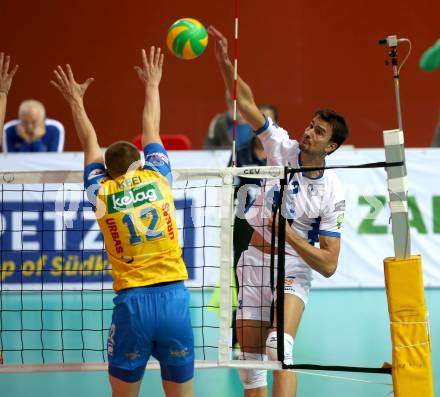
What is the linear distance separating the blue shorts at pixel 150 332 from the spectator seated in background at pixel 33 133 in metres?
6.05

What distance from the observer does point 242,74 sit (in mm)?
13484

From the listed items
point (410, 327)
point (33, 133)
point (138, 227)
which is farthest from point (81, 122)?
point (33, 133)

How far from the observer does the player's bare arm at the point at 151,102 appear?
5043 millimetres

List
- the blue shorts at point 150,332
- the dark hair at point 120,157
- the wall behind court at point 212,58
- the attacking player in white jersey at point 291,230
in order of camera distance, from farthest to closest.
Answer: the wall behind court at point 212,58 → the attacking player in white jersey at point 291,230 → the dark hair at point 120,157 → the blue shorts at point 150,332

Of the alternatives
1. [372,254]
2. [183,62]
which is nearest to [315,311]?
[372,254]

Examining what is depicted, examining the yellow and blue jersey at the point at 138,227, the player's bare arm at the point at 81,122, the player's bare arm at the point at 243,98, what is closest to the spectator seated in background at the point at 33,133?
the player's bare arm at the point at 243,98

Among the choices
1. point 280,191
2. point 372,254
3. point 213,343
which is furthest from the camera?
point 372,254

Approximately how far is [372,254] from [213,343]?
9.17 ft

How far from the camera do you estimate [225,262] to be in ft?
17.1

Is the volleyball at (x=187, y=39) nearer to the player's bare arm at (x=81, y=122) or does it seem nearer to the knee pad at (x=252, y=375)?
the player's bare arm at (x=81, y=122)

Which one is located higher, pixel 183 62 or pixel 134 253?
pixel 183 62

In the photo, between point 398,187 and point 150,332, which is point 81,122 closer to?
point 150,332

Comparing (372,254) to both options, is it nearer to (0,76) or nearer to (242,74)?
(242,74)

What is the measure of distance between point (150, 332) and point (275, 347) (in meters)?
0.87
